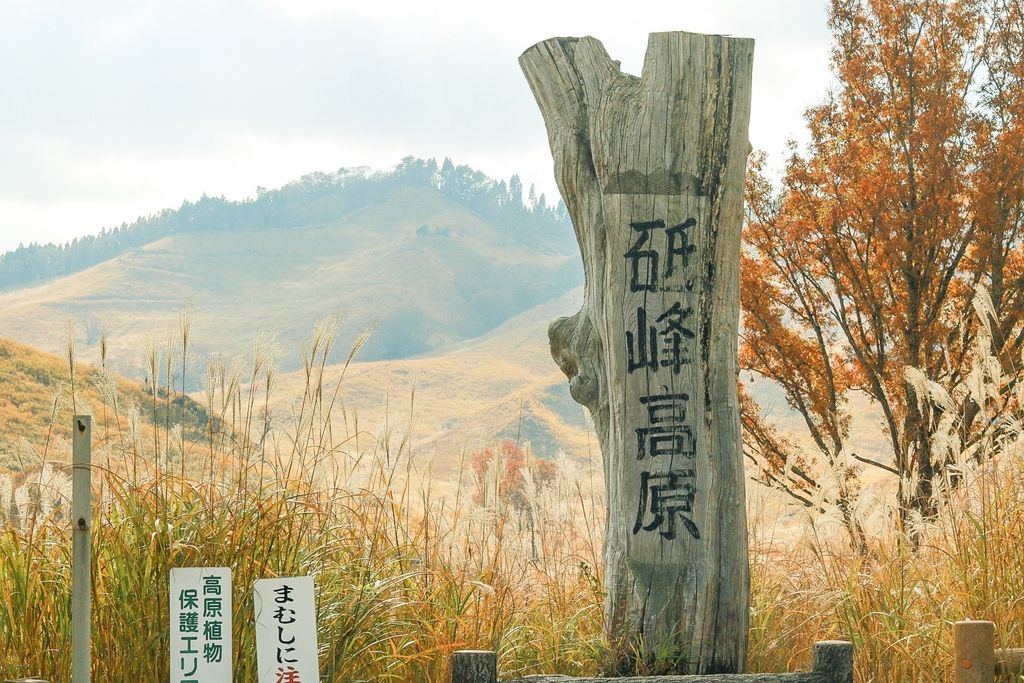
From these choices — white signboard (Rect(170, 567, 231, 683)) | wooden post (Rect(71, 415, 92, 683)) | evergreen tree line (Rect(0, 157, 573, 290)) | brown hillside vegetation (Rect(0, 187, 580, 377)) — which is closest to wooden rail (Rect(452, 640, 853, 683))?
white signboard (Rect(170, 567, 231, 683))

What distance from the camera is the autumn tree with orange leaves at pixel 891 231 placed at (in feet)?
23.5

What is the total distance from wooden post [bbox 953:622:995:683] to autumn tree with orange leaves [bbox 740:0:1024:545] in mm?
3644

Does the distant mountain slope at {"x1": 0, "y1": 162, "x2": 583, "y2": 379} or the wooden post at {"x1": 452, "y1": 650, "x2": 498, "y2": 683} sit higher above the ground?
the distant mountain slope at {"x1": 0, "y1": 162, "x2": 583, "y2": 379}

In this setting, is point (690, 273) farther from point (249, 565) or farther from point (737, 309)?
point (249, 565)

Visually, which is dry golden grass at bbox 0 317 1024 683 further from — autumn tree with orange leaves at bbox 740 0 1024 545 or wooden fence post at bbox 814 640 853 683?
autumn tree with orange leaves at bbox 740 0 1024 545

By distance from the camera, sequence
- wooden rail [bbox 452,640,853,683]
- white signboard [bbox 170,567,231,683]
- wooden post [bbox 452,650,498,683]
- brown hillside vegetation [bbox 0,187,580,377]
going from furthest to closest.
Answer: brown hillside vegetation [bbox 0,187,580,377] < wooden rail [bbox 452,640,853,683] < wooden post [bbox 452,650,498,683] < white signboard [bbox 170,567,231,683]

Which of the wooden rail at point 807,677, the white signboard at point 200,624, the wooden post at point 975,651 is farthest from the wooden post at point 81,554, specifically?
the wooden post at point 975,651

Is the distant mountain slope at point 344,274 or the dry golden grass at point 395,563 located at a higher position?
the distant mountain slope at point 344,274

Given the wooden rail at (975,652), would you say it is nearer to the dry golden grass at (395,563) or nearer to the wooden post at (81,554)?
the dry golden grass at (395,563)

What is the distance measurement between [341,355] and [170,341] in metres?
89.7

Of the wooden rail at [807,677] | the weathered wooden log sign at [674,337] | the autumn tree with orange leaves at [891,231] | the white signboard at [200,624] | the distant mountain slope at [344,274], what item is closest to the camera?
the white signboard at [200,624]

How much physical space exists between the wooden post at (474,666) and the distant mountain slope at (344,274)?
7014 cm

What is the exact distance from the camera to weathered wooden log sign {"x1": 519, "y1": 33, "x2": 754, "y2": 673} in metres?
3.61

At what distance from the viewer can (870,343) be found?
756cm
